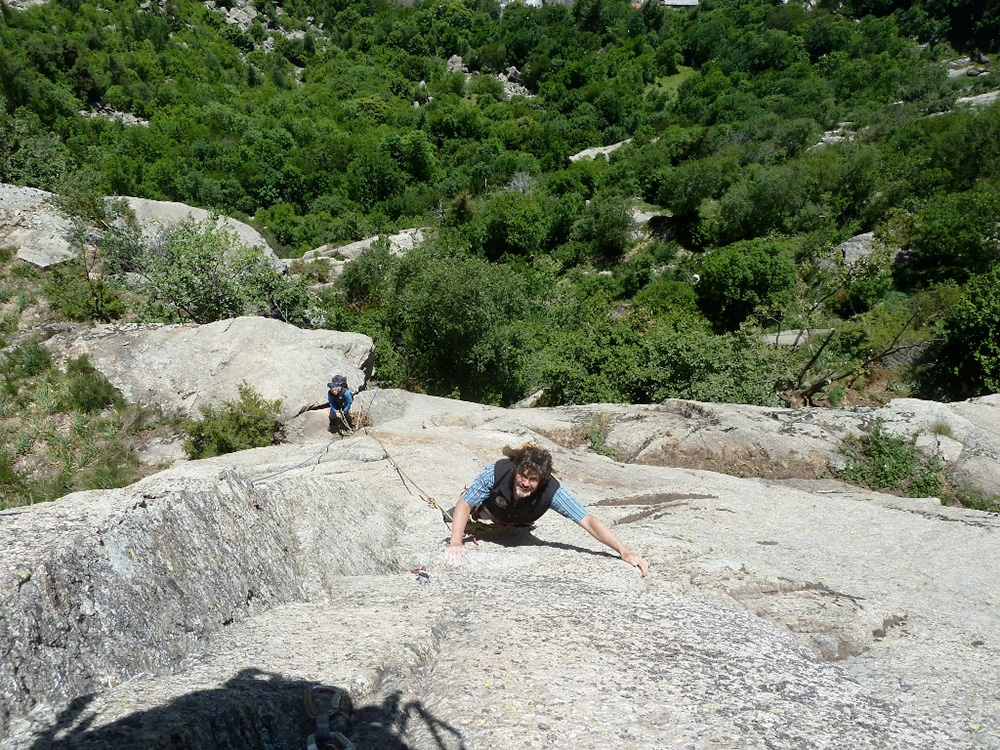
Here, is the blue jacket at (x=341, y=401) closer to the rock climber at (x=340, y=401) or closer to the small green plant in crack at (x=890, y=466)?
the rock climber at (x=340, y=401)

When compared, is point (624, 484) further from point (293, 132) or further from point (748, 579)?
point (293, 132)

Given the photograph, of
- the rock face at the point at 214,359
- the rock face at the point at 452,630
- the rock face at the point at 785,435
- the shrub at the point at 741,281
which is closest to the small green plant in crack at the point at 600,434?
the rock face at the point at 785,435

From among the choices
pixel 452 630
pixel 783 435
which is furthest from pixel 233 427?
pixel 783 435

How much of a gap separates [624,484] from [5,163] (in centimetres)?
3732

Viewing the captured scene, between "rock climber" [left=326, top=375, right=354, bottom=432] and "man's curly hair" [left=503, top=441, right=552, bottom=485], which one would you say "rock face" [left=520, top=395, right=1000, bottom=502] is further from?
"man's curly hair" [left=503, top=441, right=552, bottom=485]

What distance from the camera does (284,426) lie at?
16.2 metres

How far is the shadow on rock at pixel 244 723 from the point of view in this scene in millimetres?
3057

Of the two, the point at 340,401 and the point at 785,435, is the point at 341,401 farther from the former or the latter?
the point at 785,435

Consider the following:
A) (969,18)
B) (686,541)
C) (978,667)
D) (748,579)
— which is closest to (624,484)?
(686,541)

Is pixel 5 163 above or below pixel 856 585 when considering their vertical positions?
above

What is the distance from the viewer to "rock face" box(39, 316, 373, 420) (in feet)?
56.0

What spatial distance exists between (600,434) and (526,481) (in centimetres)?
871

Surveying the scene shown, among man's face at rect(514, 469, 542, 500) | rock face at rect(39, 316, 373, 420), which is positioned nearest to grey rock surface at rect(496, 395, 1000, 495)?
rock face at rect(39, 316, 373, 420)

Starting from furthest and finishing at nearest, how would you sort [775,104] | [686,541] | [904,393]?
[775,104], [904,393], [686,541]
